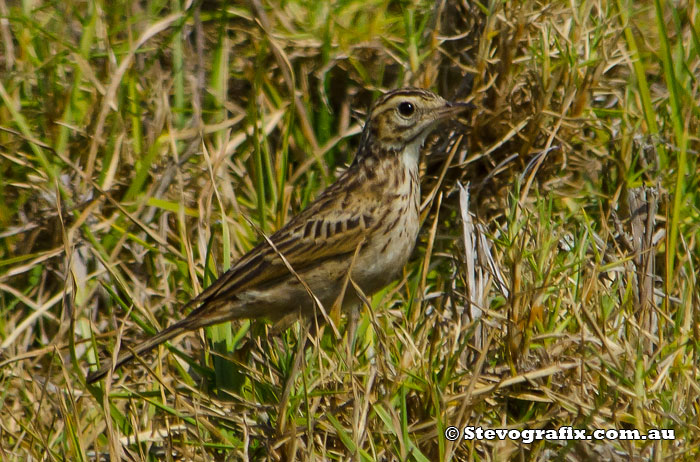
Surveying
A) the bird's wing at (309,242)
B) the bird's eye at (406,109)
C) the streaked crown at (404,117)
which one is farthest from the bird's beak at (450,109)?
the bird's wing at (309,242)

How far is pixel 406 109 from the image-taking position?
202 inches

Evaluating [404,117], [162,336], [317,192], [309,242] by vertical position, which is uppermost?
[404,117]

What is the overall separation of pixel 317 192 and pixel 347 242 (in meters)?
1.16

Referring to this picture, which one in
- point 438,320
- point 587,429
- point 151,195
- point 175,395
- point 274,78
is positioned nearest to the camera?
point 587,429

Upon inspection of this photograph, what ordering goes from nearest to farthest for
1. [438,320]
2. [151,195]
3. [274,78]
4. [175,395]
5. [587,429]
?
[587,429] < [175,395] < [438,320] < [151,195] < [274,78]

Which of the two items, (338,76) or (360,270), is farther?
(338,76)

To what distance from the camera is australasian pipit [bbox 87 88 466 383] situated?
4715 mm

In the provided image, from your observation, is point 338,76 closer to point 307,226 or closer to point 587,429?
point 307,226

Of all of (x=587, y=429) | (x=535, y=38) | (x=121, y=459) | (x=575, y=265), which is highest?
(x=535, y=38)

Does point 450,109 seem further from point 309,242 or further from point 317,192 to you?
point 317,192

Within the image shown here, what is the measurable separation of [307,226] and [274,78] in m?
1.59

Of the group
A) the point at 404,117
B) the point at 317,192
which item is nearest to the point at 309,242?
the point at 404,117

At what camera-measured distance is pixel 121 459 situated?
408 cm

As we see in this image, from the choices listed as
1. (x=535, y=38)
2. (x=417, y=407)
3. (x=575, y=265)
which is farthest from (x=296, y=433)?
(x=535, y=38)
